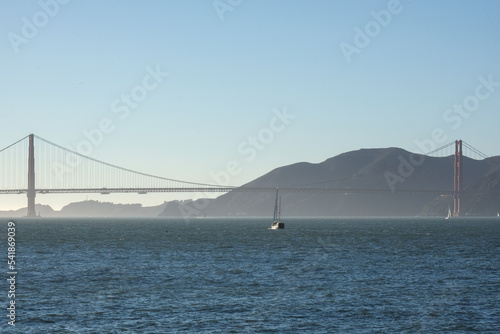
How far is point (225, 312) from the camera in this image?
3928cm

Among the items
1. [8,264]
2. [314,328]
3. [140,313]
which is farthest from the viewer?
[8,264]

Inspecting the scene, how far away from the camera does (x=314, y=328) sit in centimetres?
3522

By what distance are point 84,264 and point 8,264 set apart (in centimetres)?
687

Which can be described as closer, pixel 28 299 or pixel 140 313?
pixel 140 313

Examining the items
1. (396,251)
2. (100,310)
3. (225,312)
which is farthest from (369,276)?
(396,251)

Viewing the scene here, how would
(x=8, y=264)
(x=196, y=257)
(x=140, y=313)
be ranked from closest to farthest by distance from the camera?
(x=140, y=313) → (x=8, y=264) → (x=196, y=257)

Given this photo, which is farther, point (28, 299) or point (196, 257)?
point (196, 257)

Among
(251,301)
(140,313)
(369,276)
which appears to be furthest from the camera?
(369,276)

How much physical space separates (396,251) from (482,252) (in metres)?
9.43

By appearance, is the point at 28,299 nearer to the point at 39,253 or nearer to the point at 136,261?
the point at 136,261

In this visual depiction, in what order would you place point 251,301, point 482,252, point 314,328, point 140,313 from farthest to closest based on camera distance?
1. point 482,252
2. point 251,301
3. point 140,313
4. point 314,328

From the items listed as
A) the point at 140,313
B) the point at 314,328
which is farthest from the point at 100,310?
the point at 314,328

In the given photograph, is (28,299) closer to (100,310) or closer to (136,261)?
(100,310)

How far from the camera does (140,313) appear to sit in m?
39.0
